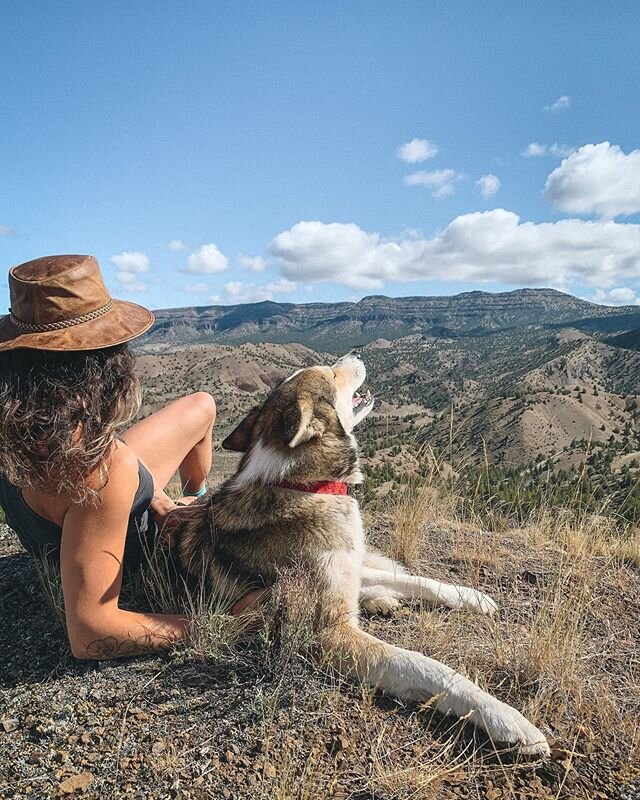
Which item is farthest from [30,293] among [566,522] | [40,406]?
[566,522]

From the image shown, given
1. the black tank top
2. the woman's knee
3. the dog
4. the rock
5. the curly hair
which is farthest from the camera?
the woman's knee

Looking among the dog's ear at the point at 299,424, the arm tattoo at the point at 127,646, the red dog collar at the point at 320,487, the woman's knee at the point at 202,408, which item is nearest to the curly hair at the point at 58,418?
the arm tattoo at the point at 127,646

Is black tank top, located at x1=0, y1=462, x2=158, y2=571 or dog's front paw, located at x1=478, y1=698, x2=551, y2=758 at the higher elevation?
black tank top, located at x1=0, y1=462, x2=158, y2=571

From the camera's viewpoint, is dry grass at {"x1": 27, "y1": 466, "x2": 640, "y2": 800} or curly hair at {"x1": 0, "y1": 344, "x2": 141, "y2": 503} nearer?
dry grass at {"x1": 27, "y1": 466, "x2": 640, "y2": 800}

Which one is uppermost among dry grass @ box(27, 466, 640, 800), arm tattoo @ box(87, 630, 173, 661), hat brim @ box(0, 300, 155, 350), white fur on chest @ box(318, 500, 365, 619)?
hat brim @ box(0, 300, 155, 350)

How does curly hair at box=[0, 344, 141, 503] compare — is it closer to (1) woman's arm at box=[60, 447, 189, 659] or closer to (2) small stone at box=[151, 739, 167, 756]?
(1) woman's arm at box=[60, 447, 189, 659]

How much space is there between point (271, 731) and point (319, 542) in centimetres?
109

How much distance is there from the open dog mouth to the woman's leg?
1409 millimetres

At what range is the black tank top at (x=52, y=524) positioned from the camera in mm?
3037

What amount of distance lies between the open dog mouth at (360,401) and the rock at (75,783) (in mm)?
3170

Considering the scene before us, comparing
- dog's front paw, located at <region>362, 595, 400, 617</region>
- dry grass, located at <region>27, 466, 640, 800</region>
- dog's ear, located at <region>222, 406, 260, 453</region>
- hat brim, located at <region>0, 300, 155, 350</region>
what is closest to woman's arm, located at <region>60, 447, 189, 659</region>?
dry grass, located at <region>27, 466, 640, 800</region>

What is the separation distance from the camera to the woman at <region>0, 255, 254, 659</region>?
2.43 metres

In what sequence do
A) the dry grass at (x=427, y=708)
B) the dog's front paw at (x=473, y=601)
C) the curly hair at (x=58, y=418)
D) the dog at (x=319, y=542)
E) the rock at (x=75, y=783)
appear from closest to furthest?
1. the rock at (x=75, y=783)
2. the dry grass at (x=427, y=708)
3. the curly hair at (x=58, y=418)
4. the dog at (x=319, y=542)
5. the dog's front paw at (x=473, y=601)

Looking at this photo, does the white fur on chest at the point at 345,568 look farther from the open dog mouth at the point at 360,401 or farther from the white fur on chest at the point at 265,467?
the open dog mouth at the point at 360,401
